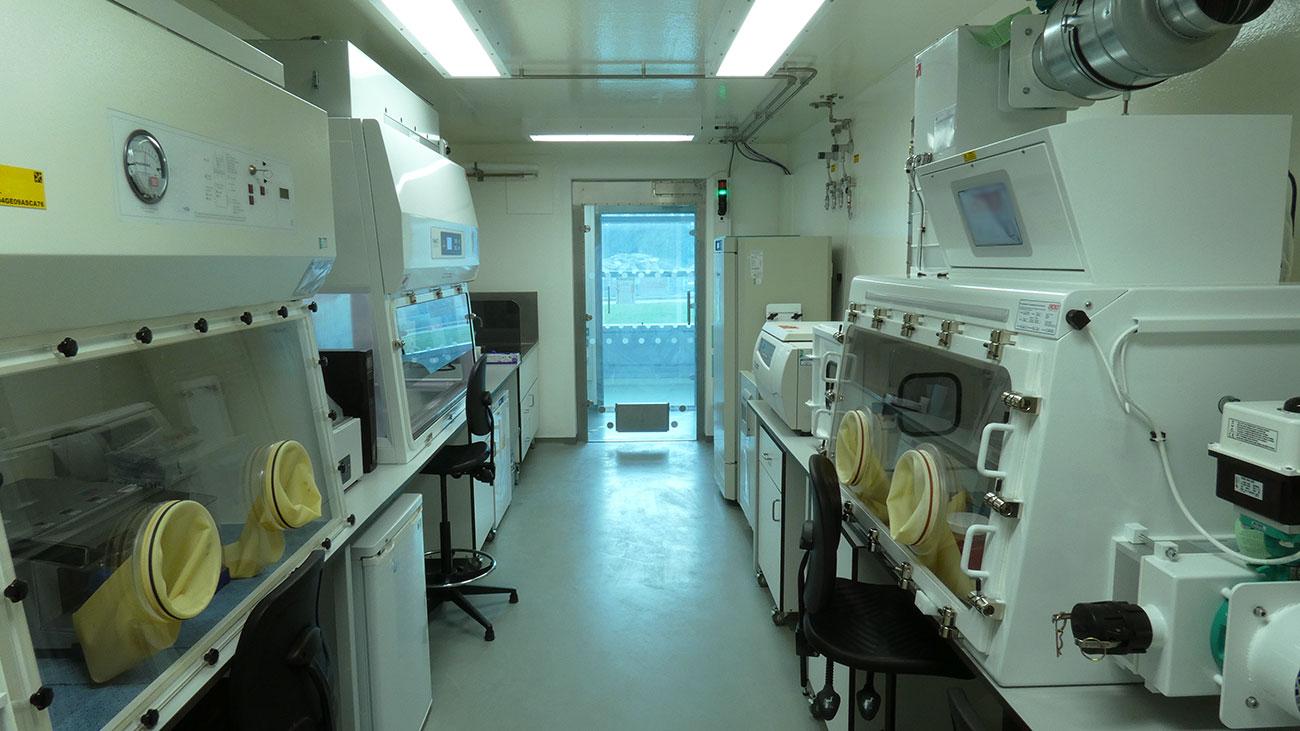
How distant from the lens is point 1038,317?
50.5 inches

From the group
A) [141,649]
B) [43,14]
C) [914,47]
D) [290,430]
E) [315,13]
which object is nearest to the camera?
[43,14]

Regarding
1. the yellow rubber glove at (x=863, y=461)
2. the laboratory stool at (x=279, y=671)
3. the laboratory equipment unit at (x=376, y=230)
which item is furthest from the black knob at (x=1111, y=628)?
the laboratory equipment unit at (x=376, y=230)

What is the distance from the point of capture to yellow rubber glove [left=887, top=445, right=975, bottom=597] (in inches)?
62.4

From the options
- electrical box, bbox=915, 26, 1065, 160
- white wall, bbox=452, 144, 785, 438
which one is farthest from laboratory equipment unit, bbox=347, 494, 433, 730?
white wall, bbox=452, 144, 785, 438

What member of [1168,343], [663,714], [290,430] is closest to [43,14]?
[290,430]

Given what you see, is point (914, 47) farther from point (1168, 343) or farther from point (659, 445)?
point (659, 445)

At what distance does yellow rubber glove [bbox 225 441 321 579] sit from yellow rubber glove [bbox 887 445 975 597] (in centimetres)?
138

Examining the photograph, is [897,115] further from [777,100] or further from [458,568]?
[458,568]

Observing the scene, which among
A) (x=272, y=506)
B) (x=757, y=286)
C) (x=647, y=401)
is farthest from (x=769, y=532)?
(x=647, y=401)

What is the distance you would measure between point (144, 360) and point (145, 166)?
60cm

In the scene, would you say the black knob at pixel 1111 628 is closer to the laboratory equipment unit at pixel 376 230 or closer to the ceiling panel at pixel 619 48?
the ceiling panel at pixel 619 48

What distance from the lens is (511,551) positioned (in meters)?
4.13

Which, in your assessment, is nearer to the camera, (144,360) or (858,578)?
(144,360)

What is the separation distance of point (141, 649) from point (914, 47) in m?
3.53
